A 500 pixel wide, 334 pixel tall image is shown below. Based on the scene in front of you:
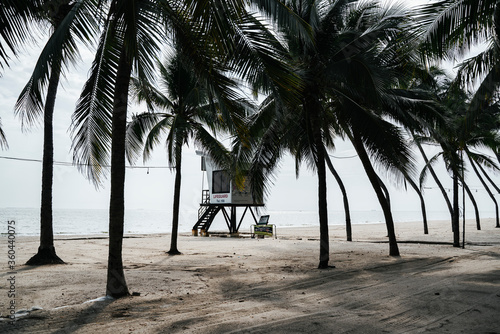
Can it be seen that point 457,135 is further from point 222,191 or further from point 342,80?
point 222,191

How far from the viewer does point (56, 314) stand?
528cm

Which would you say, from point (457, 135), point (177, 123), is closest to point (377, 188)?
point (457, 135)

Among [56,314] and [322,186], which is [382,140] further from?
[56,314]

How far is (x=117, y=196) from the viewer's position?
252 inches

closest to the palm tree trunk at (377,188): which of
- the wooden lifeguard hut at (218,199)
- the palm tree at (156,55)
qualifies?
the palm tree at (156,55)

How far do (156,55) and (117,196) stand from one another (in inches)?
90.5

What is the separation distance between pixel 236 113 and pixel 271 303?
2.84 metres

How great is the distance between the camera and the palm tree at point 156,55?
4715 millimetres

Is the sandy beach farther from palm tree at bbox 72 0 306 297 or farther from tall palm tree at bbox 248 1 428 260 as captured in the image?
tall palm tree at bbox 248 1 428 260

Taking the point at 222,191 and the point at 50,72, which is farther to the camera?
the point at 222,191

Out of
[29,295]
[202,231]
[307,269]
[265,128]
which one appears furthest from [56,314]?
[202,231]

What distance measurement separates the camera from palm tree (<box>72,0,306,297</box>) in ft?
15.5

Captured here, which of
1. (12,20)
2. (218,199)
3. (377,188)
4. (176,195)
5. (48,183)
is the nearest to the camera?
(12,20)

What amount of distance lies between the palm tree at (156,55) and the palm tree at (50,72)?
0.42m
